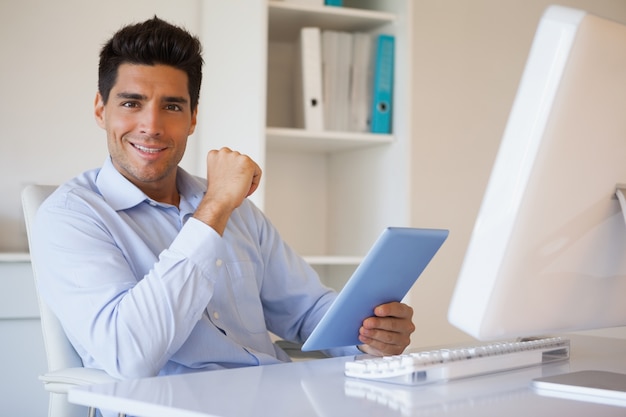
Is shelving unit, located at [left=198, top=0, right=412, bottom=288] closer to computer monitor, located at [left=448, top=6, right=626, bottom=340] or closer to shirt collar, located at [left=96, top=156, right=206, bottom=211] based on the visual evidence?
shirt collar, located at [left=96, top=156, right=206, bottom=211]

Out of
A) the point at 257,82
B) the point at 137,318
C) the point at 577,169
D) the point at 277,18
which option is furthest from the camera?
the point at 277,18

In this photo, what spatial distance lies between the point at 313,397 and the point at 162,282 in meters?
0.54

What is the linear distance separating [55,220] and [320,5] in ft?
4.78

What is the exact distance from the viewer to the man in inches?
60.8

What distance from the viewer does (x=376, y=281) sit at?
4.68ft

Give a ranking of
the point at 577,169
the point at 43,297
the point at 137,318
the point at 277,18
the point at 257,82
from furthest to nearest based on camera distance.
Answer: the point at 277,18 → the point at 257,82 → the point at 43,297 → the point at 137,318 → the point at 577,169

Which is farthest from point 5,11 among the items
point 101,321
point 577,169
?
point 577,169

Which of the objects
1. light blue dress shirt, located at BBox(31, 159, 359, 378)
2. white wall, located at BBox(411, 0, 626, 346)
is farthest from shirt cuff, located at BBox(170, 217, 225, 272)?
white wall, located at BBox(411, 0, 626, 346)

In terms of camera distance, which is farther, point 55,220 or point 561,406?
point 55,220

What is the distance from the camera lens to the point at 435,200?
3.55 metres

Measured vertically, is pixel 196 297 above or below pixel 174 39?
below

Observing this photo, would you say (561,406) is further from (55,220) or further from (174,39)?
(174,39)

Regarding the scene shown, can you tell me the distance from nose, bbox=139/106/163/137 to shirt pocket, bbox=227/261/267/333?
0.34m

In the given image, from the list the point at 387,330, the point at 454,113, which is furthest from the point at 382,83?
the point at 387,330
